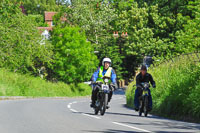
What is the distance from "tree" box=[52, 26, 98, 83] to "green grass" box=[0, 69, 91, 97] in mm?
3056

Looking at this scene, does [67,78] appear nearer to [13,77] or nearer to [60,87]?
[60,87]

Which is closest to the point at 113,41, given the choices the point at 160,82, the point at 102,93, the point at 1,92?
the point at 1,92

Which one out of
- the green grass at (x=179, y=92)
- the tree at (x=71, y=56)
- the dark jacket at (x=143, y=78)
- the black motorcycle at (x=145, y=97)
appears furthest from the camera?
the tree at (x=71, y=56)

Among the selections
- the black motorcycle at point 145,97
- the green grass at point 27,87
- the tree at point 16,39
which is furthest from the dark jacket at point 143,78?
the green grass at point 27,87

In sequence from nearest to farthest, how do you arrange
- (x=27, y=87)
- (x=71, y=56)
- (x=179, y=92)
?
(x=179, y=92), (x=27, y=87), (x=71, y=56)

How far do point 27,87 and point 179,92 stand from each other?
2794cm

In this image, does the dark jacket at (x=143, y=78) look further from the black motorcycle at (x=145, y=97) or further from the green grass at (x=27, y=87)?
the green grass at (x=27, y=87)

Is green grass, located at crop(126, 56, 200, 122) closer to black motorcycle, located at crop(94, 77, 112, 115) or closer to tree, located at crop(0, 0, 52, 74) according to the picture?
black motorcycle, located at crop(94, 77, 112, 115)

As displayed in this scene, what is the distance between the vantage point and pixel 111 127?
448 inches

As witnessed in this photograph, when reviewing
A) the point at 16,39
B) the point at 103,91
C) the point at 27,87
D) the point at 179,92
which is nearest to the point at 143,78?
the point at 103,91

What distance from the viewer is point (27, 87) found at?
1710 inches

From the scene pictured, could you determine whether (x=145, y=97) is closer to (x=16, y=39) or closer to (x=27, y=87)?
(x=16, y=39)

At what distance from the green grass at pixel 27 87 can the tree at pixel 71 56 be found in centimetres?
306

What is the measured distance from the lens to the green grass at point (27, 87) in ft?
129
